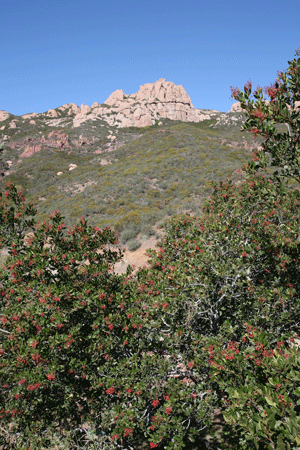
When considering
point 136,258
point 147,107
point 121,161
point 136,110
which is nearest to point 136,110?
point 136,110

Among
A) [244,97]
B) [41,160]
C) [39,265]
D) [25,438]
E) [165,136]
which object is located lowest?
[25,438]

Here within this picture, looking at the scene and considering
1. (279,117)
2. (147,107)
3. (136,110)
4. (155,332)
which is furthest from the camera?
(147,107)

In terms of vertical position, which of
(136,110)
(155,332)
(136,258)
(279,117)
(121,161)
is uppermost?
(136,110)

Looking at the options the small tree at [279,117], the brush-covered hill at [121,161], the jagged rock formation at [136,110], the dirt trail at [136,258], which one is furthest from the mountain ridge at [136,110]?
the small tree at [279,117]

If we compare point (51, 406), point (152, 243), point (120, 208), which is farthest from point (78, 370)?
point (120, 208)

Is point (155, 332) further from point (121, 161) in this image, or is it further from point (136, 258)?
point (121, 161)

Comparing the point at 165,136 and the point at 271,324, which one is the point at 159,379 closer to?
the point at 271,324

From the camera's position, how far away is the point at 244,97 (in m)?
3.28

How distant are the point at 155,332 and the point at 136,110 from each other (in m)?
76.7

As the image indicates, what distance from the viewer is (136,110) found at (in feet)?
238

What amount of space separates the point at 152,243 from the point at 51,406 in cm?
1283

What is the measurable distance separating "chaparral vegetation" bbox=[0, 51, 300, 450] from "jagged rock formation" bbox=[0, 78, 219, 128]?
69.4 metres

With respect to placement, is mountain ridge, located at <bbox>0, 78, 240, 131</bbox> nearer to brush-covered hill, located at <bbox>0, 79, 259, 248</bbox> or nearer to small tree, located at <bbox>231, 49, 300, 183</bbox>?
brush-covered hill, located at <bbox>0, 79, 259, 248</bbox>

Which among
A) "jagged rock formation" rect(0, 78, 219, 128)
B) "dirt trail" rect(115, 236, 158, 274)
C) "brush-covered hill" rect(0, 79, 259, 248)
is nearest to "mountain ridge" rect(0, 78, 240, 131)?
"jagged rock formation" rect(0, 78, 219, 128)
